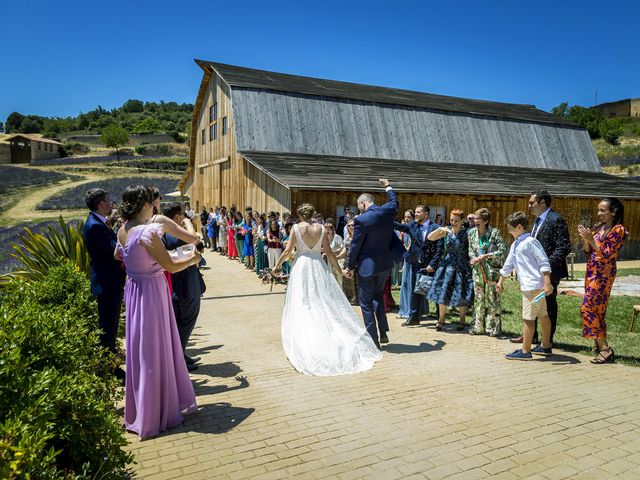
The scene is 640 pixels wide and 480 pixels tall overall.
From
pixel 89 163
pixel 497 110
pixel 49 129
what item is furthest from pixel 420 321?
pixel 49 129

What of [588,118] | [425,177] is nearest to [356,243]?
[425,177]

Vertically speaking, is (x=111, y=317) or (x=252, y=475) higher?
(x=111, y=317)

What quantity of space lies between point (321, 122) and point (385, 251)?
51.7 ft

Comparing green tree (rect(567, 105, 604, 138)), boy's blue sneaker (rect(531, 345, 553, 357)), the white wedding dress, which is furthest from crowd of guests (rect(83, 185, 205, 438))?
green tree (rect(567, 105, 604, 138))

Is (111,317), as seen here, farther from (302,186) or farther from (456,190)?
(456,190)

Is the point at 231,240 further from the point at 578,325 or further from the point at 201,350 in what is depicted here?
the point at 578,325

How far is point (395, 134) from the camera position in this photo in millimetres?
Answer: 22844

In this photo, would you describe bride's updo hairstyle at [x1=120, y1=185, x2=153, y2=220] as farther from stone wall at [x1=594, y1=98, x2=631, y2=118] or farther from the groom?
stone wall at [x1=594, y1=98, x2=631, y2=118]

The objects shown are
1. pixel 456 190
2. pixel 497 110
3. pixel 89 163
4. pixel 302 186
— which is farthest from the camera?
pixel 89 163

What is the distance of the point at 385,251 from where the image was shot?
6.64m

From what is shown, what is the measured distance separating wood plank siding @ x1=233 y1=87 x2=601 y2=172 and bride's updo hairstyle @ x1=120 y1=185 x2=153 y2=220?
15.5 meters

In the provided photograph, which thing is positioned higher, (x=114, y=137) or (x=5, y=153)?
(x=114, y=137)

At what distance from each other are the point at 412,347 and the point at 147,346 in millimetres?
4033

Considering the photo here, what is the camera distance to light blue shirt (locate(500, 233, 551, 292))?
5926 millimetres
